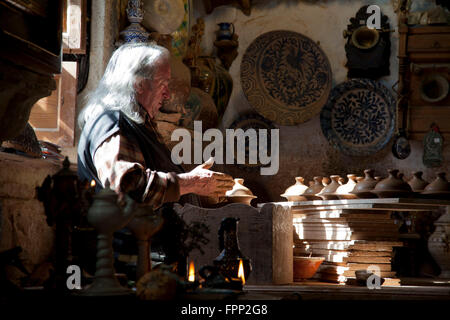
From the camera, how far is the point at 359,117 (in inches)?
314

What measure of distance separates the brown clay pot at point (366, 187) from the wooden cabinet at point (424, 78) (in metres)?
3.36

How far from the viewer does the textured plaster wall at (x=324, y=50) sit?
7.93 metres

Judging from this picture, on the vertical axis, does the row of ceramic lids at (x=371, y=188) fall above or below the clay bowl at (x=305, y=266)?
above

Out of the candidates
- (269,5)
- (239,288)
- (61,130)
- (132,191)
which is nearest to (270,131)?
(269,5)

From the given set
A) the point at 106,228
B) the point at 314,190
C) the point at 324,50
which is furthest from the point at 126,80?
the point at 324,50

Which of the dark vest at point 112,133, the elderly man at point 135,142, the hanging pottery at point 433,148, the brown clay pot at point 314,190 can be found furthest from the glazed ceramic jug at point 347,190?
the hanging pottery at point 433,148

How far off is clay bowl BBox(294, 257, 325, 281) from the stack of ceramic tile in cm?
18

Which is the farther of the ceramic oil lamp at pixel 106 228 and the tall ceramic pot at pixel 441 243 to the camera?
the tall ceramic pot at pixel 441 243

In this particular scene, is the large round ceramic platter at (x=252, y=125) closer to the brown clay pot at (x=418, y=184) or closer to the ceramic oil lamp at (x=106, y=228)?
the brown clay pot at (x=418, y=184)

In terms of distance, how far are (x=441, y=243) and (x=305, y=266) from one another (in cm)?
299

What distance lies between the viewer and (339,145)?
7980mm

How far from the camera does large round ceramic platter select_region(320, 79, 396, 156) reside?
7867 millimetres

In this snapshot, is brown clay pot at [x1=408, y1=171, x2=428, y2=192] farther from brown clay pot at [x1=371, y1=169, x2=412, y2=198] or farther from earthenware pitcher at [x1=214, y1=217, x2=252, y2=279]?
earthenware pitcher at [x1=214, y1=217, x2=252, y2=279]

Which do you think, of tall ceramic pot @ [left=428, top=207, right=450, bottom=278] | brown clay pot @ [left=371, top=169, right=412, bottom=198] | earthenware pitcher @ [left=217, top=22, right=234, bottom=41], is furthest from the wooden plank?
earthenware pitcher @ [left=217, top=22, right=234, bottom=41]
